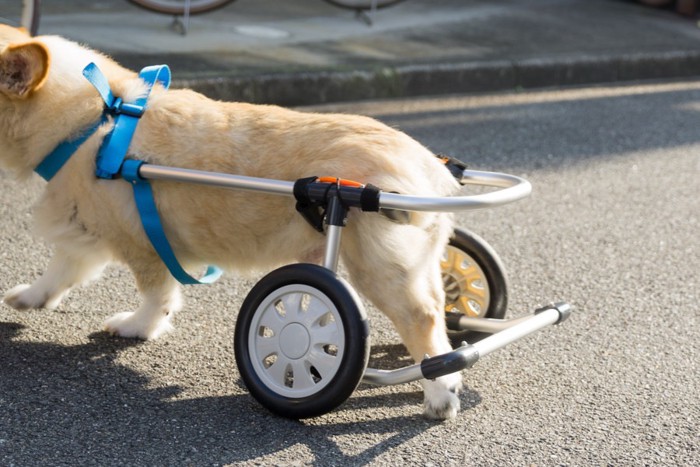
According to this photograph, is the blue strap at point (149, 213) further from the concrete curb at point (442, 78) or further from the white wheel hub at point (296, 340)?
the concrete curb at point (442, 78)

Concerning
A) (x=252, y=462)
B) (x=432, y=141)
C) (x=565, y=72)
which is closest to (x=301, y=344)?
(x=252, y=462)

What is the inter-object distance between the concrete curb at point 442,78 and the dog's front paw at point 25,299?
2.60m

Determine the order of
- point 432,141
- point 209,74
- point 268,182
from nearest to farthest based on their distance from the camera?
point 268,182 → point 432,141 → point 209,74

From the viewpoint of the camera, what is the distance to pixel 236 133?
3104 mm

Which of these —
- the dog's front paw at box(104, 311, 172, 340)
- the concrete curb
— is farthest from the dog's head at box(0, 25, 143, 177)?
the concrete curb

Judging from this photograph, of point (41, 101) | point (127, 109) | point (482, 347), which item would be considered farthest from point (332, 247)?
point (41, 101)

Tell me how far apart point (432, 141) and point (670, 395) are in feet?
8.96

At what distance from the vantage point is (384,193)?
2748mm

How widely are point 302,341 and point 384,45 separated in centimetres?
498

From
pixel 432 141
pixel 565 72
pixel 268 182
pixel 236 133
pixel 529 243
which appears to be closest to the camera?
pixel 268 182

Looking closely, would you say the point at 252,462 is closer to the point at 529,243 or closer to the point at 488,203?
the point at 488,203

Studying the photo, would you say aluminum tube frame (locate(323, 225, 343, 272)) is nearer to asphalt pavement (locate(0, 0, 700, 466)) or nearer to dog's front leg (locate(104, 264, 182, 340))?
asphalt pavement (locate(0, 0, 700, 466))

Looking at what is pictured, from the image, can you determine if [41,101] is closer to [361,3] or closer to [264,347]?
[264,347]

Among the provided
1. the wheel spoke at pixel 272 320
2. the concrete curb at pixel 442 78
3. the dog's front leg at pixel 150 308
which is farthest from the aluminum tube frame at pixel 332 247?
the concrete curb at pixel 442 78
